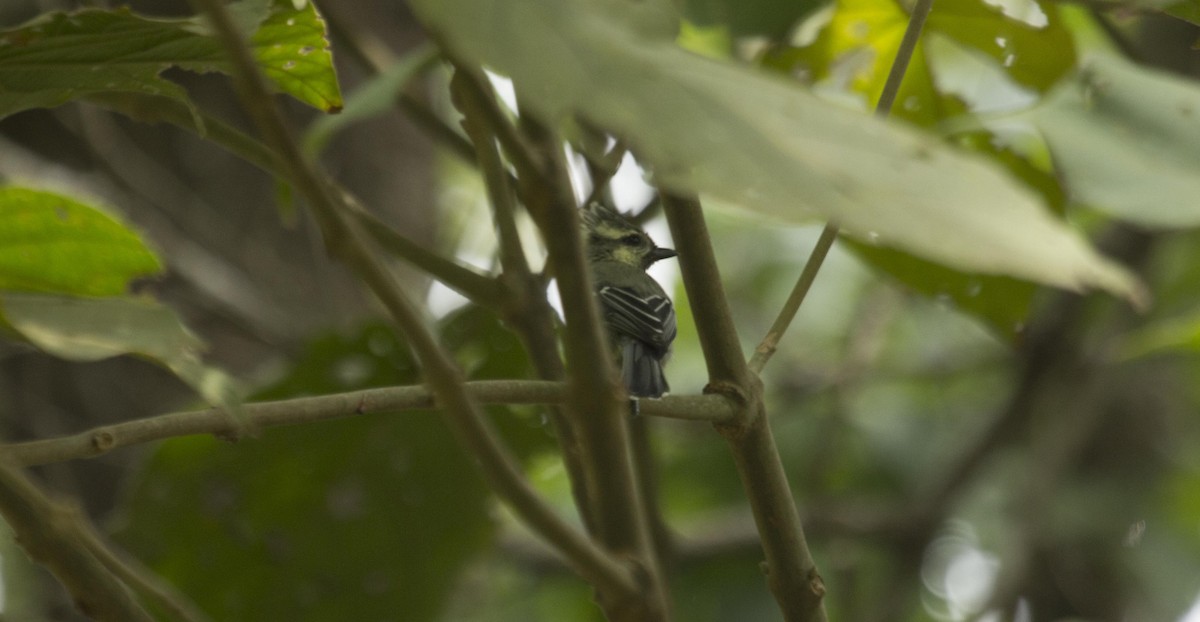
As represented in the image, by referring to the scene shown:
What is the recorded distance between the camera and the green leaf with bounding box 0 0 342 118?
53.3 inches

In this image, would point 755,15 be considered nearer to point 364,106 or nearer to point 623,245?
point 364,106

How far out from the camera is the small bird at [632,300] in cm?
281

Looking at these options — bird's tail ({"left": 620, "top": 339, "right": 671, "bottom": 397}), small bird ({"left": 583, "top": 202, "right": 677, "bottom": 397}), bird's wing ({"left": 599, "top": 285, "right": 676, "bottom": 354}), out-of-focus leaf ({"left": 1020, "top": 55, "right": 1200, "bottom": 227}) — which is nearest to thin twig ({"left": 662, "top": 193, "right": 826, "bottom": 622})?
out-of-focus leaf ({"left": 1020, "top": 55, "right": 1200, "bottom": 227})

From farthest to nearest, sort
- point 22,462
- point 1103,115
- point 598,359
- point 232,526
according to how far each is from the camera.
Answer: point 232,526 → point 1103,115 → point 22,462 → point 598,359

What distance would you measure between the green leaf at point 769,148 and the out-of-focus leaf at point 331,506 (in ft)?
5.78

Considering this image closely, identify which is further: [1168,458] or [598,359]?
[1168,458]

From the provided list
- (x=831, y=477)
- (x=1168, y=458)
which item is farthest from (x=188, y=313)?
(x=1168, y=458)

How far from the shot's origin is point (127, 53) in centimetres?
140

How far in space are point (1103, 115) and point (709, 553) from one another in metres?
2.31

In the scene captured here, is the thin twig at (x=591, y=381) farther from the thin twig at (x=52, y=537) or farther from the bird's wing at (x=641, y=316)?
the bird's wing at (x=641, y=316)

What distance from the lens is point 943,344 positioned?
5.32 m

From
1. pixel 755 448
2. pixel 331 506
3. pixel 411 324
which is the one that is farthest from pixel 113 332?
pixel 331 506

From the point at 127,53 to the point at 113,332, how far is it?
354mm

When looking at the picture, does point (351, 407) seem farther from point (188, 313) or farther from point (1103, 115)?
point (188, 313)
